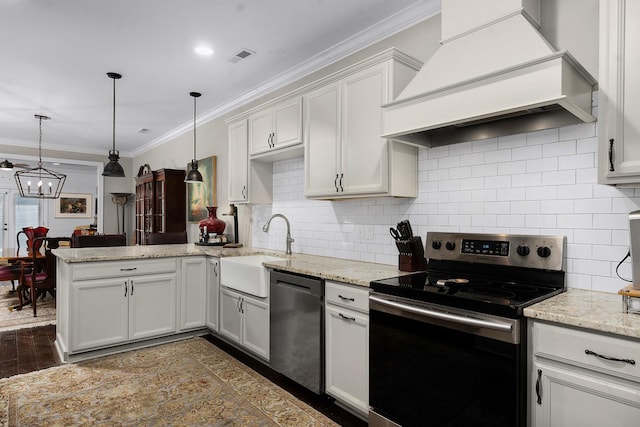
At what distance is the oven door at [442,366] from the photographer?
1.54 m

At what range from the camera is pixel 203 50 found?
3449mm

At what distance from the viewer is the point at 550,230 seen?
206cm

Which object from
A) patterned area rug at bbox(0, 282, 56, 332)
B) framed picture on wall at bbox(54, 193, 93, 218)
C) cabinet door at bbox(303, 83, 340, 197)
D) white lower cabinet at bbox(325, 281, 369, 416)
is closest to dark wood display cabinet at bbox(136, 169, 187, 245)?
patterned area rug at bbox(0, 282, 56, 332)

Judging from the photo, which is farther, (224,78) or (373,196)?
(224,78)

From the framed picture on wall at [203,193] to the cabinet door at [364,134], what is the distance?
10.1 feet

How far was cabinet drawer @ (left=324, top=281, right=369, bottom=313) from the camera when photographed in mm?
2203

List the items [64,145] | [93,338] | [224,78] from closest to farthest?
1. [93,338]
2. [224,78]
3. [64,145]

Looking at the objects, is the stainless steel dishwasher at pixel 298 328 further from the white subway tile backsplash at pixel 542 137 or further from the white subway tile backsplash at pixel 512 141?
the white subway tile backsplash at pixel 542 137

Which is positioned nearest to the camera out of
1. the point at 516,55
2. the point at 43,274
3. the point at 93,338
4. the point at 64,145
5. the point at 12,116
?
the point at 516,55

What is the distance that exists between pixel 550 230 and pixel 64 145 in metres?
8.54

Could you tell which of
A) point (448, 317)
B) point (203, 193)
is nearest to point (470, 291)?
point (448, 317)

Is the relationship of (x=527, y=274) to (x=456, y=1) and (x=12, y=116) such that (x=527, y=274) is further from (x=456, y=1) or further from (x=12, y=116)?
(x=12, y=116)

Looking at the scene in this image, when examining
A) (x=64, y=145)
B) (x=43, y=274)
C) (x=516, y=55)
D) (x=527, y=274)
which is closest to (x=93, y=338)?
(x=43, y=274)

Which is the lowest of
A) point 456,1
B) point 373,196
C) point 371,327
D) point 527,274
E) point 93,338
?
point 93,338
